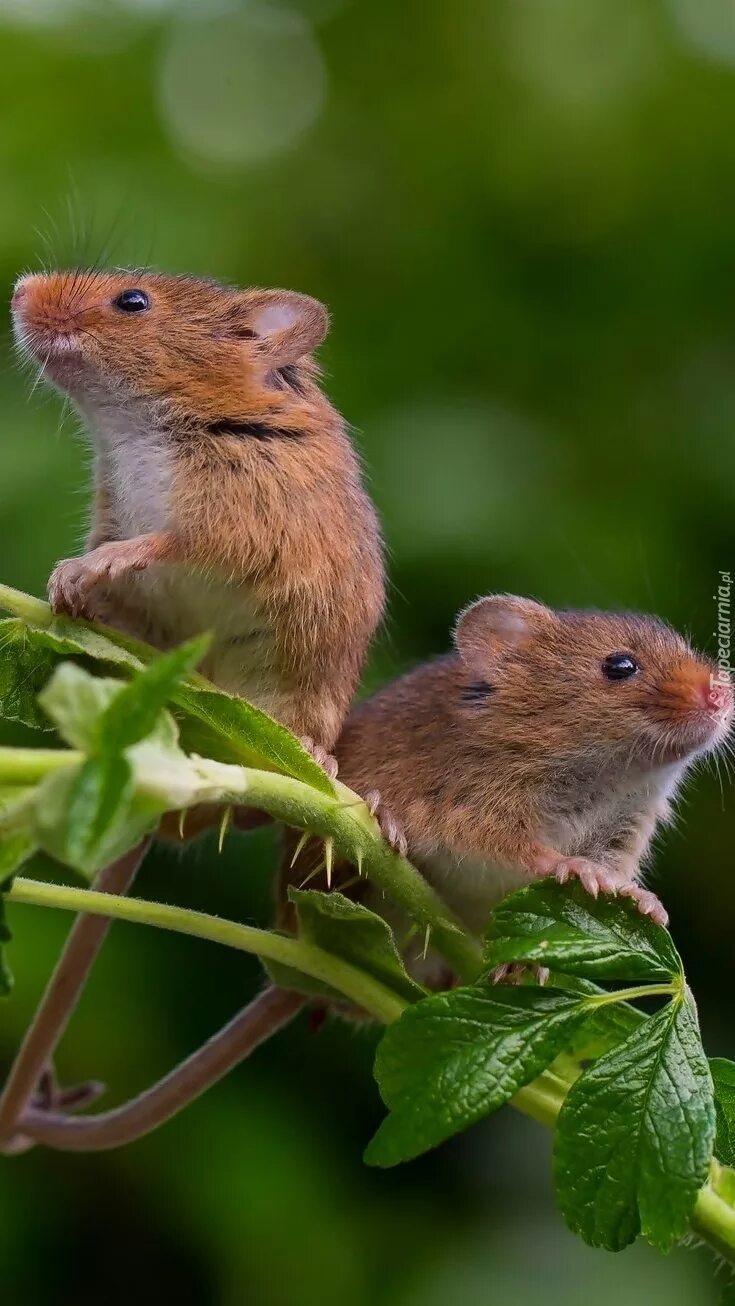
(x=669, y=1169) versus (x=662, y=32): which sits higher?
(x=662, y=32)

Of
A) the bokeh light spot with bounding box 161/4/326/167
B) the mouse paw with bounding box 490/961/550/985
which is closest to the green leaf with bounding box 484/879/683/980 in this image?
the mouse paw with bounding box 490/961/550/985

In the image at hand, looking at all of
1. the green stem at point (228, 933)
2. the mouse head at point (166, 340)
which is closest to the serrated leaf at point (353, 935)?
the green stem at point (228, 933)

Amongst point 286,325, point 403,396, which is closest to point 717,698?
point 286,325

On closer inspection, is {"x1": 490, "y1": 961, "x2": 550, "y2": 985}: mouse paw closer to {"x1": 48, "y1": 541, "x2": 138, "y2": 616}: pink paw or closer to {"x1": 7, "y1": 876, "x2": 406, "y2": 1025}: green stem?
{"x1": 7, "y1": 876, "x2": 406, "y2": 1025}: green stem

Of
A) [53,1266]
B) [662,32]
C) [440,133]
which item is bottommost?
[53,1266]

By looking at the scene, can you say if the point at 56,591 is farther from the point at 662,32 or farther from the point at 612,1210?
the point at 662,32

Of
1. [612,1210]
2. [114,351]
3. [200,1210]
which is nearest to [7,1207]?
[200,1210]
